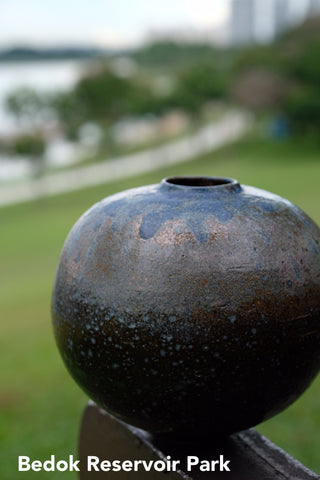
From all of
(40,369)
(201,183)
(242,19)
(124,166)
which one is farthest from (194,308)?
(242,19)

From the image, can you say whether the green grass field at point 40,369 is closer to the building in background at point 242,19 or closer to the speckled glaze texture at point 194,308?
the speckled glaze texture at point 194,308

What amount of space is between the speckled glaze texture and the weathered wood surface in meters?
0.24

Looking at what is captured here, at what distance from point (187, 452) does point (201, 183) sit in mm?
1419

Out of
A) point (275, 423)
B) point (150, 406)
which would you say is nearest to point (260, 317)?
point (150, 406)

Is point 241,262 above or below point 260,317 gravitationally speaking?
above

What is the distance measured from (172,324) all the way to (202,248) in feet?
1.18

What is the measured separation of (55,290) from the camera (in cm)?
319

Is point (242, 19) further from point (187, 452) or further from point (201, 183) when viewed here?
point (187, 452)

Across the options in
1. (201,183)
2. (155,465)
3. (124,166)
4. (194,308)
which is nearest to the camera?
(194,308)

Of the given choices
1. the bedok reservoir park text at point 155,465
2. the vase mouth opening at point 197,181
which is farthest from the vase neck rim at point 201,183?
the bedok reservoir park text at point 155,465

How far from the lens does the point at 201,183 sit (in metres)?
3.46

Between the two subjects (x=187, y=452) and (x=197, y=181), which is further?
(x=197, y=181)

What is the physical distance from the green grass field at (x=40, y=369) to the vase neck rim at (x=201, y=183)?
258 centimetres

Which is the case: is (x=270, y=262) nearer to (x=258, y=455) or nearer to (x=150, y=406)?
(x=150, y=406)
